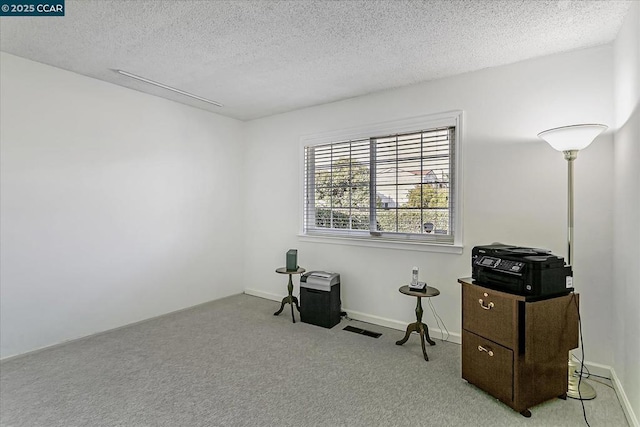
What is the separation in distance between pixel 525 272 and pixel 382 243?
1.63m

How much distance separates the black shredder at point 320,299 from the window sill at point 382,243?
43 centimetres

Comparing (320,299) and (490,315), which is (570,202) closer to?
(490,315)

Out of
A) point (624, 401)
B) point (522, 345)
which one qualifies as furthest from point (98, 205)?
point (624, 401)

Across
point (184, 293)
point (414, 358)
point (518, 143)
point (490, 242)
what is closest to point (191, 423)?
point (414, 358)

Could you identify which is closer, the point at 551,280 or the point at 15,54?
the point at 551,280

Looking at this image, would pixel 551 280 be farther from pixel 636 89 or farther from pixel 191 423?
pixel 191 423

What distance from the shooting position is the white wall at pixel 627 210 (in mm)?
1881

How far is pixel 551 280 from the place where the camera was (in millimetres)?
2002

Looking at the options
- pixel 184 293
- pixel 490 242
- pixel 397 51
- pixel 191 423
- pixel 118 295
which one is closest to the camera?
pixel 191 423

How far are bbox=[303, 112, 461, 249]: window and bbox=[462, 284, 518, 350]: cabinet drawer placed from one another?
0.89 meters

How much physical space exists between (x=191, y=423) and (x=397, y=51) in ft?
9.94

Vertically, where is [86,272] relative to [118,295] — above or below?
above

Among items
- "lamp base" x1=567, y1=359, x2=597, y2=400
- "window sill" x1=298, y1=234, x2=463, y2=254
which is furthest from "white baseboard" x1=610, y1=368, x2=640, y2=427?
"window sill" x1=298, y1=234, x2=463, y2=254

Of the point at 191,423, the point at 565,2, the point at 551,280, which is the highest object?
the point at 565,2
